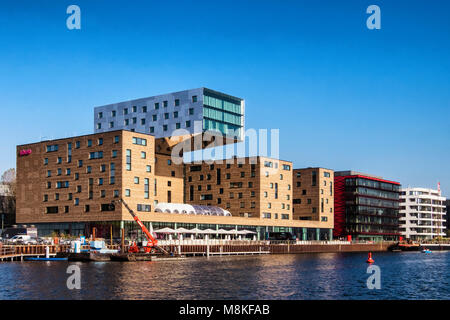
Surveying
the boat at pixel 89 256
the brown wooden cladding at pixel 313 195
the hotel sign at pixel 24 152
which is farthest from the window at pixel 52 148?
the brown wooden cladding at pixel 313 195

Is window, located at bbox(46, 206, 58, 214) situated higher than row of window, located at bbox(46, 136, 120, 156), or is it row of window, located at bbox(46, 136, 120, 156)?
row of window, located at bbox(46, 136, 120, 156)

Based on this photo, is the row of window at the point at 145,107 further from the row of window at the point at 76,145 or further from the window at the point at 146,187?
the window at the point at 146,187

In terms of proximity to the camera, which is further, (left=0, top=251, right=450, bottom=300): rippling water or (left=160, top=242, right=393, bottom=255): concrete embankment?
(left=160, top=242, right=393, bottom=255): concrete embankment

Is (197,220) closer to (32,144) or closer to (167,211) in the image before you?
(167,211)

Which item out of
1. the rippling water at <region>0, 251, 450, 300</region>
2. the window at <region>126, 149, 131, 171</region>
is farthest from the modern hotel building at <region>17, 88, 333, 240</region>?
the rippling water at <region>0, 251, 450, 300</region>

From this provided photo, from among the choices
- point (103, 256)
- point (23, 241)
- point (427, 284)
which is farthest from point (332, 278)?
point (23, 241)

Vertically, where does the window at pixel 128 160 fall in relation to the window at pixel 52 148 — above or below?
below

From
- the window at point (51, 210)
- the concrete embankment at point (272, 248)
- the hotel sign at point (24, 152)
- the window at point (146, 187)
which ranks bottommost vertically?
the concrete embankment at point (272, 248)

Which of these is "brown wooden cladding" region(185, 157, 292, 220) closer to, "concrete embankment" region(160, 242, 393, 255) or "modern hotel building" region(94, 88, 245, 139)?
"modern hotel building" region(94, 88, 245, 139)

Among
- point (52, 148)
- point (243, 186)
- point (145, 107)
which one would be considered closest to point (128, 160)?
point (52, 148)

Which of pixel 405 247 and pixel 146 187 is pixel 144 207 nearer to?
pixel 146 187

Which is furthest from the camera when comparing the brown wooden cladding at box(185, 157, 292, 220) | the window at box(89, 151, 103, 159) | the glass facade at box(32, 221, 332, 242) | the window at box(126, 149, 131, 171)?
the brown wooden cladding at box(185, 157, 292, 220)

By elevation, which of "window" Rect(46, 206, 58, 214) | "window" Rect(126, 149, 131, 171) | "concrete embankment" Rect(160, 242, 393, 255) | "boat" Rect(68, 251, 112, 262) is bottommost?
"concrete embankment" Rect(160, 242, 393, 255)

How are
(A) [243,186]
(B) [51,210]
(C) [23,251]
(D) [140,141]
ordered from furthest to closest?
(A) [243,186], (B) [51,210], (D) [140,141], (C) [23,251]
